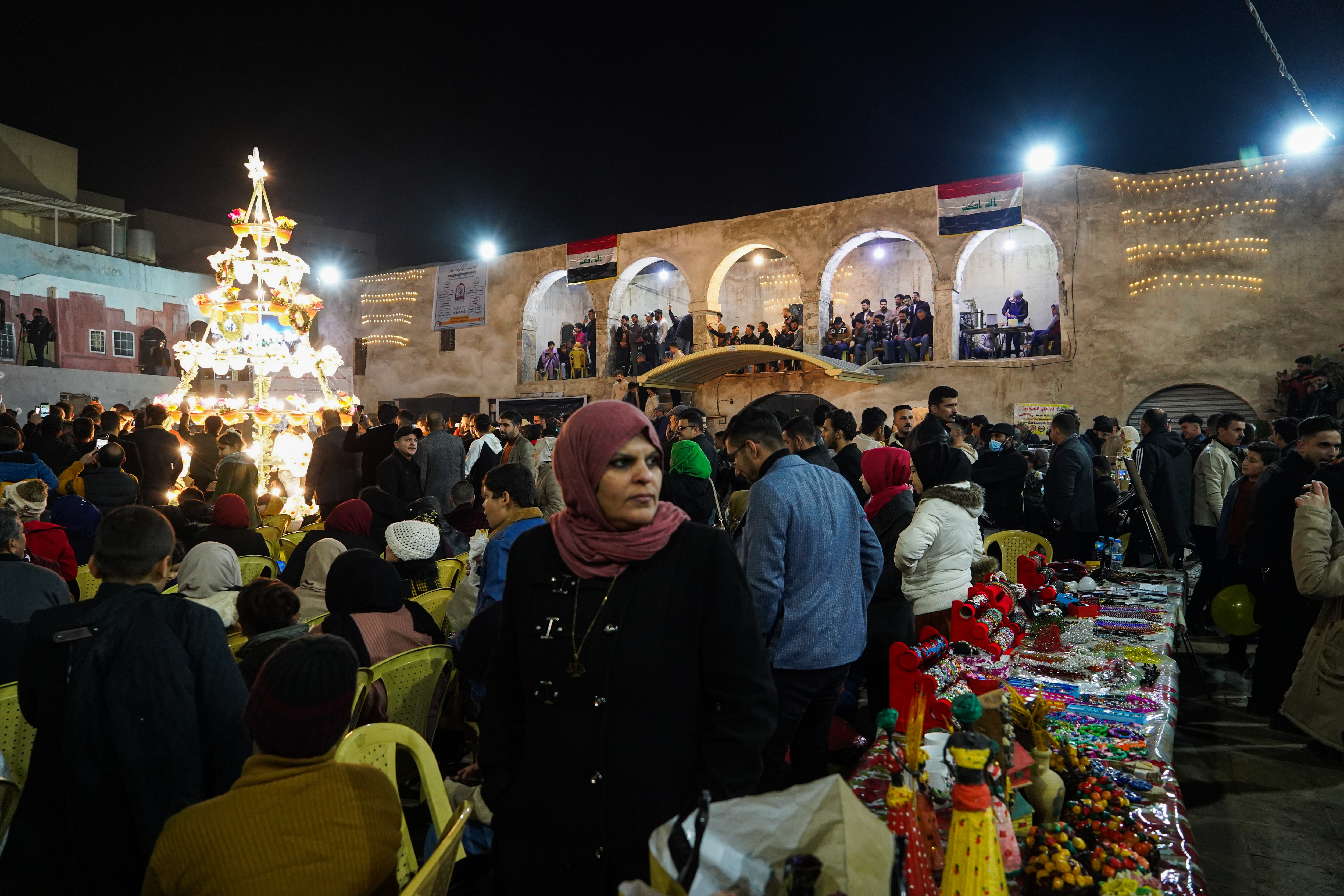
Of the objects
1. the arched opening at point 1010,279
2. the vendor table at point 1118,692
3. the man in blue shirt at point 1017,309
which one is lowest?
the vendor table at point 1118,692

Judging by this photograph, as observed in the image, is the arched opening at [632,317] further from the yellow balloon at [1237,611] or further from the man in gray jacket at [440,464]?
the yellow balloon at [1237,611]

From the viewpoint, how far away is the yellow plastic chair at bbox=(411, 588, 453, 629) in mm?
4742

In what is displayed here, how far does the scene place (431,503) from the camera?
5.62 meters

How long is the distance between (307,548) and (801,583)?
3.25m

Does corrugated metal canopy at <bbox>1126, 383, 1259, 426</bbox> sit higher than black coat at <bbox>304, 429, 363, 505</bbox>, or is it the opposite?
corrugated metal canopy at <bbox>1126, 383, 1259, 426</bbox>

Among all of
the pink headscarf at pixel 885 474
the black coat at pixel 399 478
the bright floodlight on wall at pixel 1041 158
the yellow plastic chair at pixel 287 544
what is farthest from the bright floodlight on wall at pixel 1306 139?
the yellow plastic chair at pixel 287 544

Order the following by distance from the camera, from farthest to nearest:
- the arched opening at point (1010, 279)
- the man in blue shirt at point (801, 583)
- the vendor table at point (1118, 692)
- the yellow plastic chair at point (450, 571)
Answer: the arched opening at point (1010, 279) → the yellow plastic chair at point (450, 571) → the man in blue shirt at point (801, 583) → the vendor table at point (1118, 692)

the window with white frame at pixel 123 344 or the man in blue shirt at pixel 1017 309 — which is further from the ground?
the man in blue shirt at pixel 1017 309

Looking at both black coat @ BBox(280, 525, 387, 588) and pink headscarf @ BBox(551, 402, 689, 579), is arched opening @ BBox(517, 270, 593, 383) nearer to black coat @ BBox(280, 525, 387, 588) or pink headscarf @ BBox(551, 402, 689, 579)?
black coat @ BBox(280, 525, 387, 588)


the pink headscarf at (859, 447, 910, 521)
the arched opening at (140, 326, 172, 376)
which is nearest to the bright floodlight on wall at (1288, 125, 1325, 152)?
the pink headscarf at (859, 447, 910, 521)

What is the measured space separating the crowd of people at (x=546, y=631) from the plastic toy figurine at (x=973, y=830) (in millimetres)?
423

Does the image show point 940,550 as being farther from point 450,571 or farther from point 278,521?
point 278,521

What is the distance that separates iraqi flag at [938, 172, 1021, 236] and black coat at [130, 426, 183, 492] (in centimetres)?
1482

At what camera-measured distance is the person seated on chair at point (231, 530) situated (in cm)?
551
